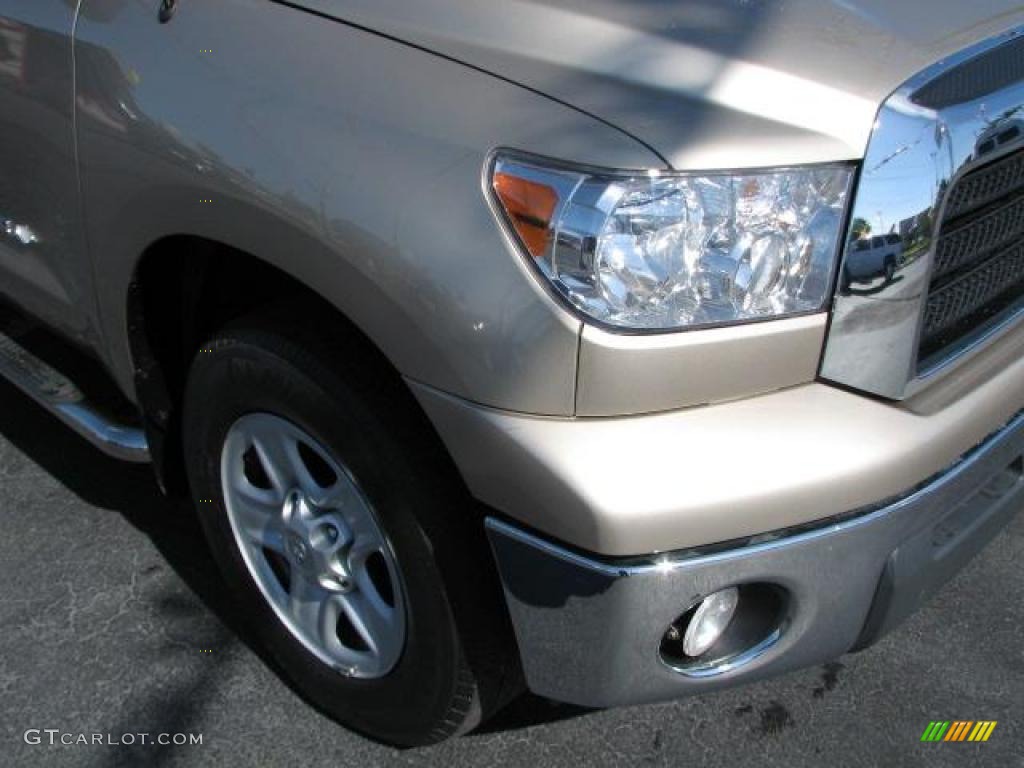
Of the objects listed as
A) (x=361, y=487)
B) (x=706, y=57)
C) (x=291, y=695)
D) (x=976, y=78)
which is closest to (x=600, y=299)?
(x=706, y=57)

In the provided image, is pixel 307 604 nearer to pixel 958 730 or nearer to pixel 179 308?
pixel 179 308

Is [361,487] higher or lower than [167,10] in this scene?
lower

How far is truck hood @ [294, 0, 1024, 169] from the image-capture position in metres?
1.68

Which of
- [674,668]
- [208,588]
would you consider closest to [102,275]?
[208,588]

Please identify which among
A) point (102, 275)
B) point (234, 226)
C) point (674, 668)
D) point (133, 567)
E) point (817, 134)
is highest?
point (817, 134)

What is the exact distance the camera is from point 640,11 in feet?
6.09

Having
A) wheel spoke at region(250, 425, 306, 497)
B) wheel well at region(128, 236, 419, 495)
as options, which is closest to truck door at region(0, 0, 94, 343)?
wheel well at region(128, 236, 419, 495)

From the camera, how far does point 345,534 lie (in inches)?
83.6

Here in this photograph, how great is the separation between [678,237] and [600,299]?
0.51 ft

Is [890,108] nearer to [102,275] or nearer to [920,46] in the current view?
[920,46]

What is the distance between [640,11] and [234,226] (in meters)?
0.78

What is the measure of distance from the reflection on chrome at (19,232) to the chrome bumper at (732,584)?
142cm

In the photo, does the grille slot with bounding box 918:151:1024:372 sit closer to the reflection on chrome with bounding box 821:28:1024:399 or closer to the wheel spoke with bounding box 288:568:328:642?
the reflection on chrome with bounding box 821:28:1024:399

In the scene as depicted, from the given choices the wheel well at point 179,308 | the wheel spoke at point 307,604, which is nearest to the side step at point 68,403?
the wheel well at point 179,308
